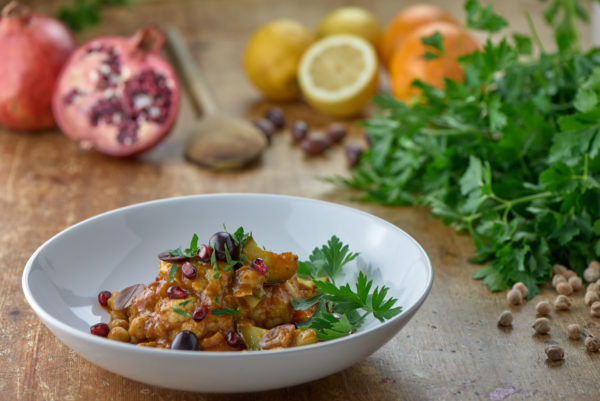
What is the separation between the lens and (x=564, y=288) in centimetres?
178

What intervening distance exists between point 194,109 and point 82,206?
94 cm

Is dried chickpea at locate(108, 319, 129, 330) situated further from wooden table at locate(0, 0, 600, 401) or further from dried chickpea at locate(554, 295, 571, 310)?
dried chickpea at locate(554, 295, 571, 310)

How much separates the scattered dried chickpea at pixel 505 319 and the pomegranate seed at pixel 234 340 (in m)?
0.61

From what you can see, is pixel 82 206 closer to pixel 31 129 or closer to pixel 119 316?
pixel 31 129

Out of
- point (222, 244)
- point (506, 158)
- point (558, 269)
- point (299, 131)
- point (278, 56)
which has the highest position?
point (222, 244)

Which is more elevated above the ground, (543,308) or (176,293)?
(176,293)

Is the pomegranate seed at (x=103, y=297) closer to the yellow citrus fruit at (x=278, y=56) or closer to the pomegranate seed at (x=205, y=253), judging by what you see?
the pomegranate seed at (x=205, y=253)

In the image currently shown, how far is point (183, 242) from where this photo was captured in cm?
175

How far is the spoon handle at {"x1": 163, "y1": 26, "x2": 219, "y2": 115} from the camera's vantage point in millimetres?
2977

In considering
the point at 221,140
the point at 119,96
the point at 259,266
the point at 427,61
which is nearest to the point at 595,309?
the point at 259,266

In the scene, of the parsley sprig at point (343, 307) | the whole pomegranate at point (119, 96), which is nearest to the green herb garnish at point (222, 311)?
the parsley sprig at point (343, 307)

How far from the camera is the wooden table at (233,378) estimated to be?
56.6 inches

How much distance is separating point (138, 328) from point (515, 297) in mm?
844

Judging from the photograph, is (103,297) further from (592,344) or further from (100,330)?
(592,344)
